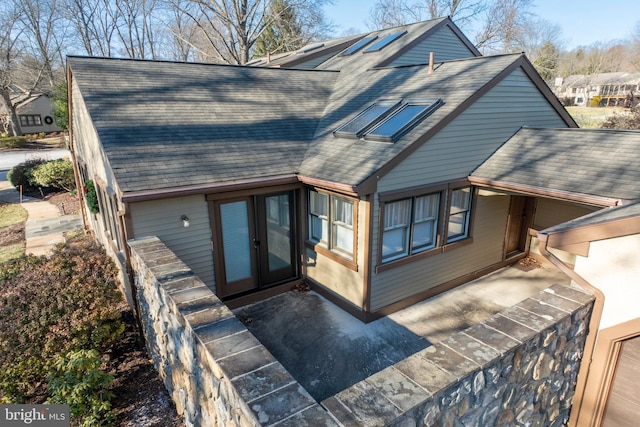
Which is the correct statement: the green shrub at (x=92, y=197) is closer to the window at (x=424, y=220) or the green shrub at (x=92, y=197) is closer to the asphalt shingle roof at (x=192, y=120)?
the asphalt shingle roof at (x=192, y=120)

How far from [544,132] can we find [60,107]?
114 feet

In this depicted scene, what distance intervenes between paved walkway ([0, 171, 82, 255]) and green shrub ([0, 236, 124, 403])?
5.02 metres

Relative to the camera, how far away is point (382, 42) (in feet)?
45.0

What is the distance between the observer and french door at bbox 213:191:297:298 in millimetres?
7449

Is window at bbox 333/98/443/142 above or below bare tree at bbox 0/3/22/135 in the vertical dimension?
below

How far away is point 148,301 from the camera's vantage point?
5.44m

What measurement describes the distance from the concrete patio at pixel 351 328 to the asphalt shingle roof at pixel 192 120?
285 centimetres

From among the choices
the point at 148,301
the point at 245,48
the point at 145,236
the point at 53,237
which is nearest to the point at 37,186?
the point at 53,237

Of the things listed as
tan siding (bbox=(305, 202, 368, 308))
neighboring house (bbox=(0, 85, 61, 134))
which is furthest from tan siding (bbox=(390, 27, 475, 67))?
neighboring house (bbox=(0, 85, 61, 134))

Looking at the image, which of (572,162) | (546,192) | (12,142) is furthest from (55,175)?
(12,142)

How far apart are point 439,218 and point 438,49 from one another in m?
8.79

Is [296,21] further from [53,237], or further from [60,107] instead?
[53,237]

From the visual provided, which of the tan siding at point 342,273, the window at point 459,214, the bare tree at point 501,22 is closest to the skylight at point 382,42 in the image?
the window at point 459,214

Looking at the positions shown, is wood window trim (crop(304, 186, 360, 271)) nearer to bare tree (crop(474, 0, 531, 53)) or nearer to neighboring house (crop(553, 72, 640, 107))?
bare tree (crop(474, 0, 531, 53))
